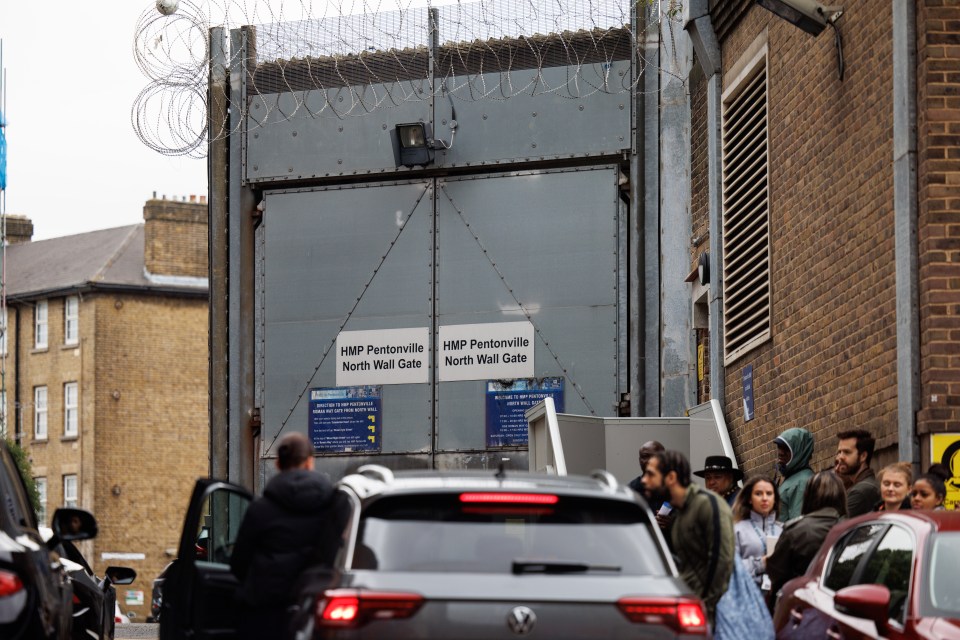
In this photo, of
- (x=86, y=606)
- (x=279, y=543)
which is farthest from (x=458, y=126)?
(x=279, y=543)

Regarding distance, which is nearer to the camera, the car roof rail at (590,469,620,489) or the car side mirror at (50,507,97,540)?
the car roof rail at (590,469,620,489)

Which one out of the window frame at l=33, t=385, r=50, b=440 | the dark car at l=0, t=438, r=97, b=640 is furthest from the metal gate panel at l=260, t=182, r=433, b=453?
the window frame at l=33, t=385, r=50, b=440

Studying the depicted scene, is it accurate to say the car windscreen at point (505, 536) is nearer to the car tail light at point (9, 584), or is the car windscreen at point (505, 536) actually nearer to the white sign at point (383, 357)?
the car tail light at point (9, 584)

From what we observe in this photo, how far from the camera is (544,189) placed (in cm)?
1931

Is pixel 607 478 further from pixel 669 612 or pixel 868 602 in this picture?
pixel 868 602

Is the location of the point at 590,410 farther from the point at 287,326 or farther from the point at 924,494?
the point at 924,494

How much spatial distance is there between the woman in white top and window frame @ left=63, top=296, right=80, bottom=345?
52863 millimetres

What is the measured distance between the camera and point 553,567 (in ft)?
22.3

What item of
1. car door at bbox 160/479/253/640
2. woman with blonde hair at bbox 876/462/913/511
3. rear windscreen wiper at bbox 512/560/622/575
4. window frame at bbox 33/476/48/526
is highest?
woman with blonde hair at bbox 876/462/913/511

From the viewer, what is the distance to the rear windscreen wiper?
22.2ft

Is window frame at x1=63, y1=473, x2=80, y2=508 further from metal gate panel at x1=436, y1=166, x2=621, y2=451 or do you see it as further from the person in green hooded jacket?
the person in green hooded jacket

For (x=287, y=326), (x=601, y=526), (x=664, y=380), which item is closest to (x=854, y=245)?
(x=664, y=380)

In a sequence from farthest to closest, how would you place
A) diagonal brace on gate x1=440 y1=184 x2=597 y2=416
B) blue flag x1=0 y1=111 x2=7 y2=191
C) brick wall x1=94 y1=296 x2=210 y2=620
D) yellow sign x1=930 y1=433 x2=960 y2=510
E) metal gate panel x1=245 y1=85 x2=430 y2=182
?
brick wall x1=94 y1=296 x2=210 y2=620 → blue flag x1=0 y1=111 x2=7 y2=191 → metal gate panel x1=245 y1=85 x2=430 y2=182 → diagonal brace on gate x1=440 y1=184 x2=597 y2=416 → yellow sign x1=930 y1=433 x2=960 y2=510

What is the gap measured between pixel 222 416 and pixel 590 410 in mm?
4191
